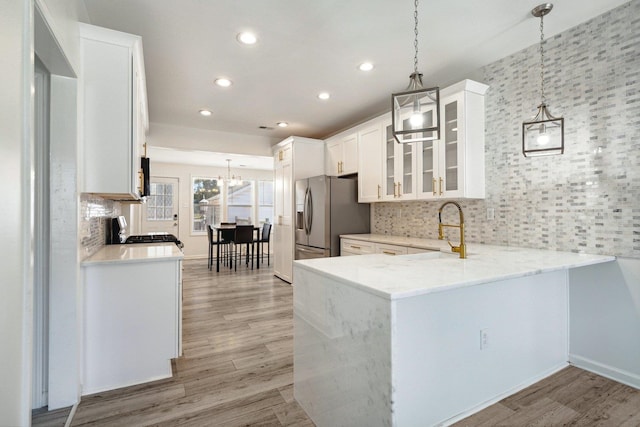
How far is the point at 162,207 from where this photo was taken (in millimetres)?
7848

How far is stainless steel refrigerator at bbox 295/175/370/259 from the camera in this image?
420cm

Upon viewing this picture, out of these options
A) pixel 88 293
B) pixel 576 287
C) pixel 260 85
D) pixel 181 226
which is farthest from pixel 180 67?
pixel 181 226

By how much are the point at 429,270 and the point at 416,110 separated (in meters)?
0.84

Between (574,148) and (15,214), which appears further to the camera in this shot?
(574,148)

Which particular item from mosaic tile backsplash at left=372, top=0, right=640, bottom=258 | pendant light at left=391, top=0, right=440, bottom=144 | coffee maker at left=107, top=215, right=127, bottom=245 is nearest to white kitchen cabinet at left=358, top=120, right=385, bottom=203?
mosaic tile backsplash at left=372, top=0, right=640, bottom=258

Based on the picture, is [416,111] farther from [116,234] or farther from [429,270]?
[116,234]

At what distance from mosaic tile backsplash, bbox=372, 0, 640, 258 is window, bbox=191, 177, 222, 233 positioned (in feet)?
21.9

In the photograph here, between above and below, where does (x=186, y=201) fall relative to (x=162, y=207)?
above

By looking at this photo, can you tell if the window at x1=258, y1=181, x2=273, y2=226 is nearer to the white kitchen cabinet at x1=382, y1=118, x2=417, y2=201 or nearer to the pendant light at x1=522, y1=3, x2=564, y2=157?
the white kitchen cabinet at x1=382, y1=118, x2=417, y2=201

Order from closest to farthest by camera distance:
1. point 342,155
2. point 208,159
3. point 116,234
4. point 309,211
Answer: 1. point 116,234
2. point 309,211
3. point 342,155
4. point 208,159

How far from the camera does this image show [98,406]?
186 cm

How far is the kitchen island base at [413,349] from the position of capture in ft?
4.25

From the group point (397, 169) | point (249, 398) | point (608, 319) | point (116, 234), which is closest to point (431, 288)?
point (249, 398)

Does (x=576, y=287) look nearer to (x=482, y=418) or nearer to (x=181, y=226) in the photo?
(x=482, y=418)
